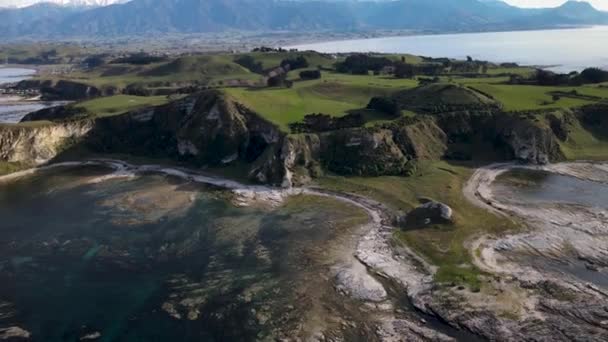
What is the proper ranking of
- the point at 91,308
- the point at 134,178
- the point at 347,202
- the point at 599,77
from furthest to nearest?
the point at 599,77
the point at 134,178
the point at 347,202
the point at 91,308

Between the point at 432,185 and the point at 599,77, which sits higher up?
the point at 599,77

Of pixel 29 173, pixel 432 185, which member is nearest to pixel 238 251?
pixel 432 185

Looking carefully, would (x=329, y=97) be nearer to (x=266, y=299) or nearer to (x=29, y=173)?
(x=29, y=173)

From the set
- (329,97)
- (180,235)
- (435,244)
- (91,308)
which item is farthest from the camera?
(329,97)

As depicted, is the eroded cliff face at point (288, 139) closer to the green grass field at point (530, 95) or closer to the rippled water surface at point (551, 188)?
the green grass field at point (530, 95)

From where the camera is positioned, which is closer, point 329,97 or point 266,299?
point 266,299

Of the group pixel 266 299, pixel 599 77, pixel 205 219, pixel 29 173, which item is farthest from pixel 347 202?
pixel 599 77

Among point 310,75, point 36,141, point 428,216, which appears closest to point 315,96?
point 310,75

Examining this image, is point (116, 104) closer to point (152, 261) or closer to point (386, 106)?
point (386, 106)
